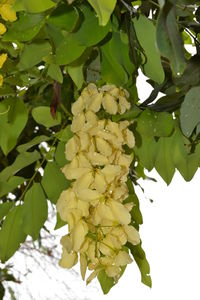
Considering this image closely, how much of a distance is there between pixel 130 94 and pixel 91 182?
4.3 inches

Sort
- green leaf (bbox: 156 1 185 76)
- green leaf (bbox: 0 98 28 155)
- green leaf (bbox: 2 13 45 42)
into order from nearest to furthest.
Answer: green leaf (bbox: 156 1 185 76) → green leaf (bbox: 2 13 45 42) → green leaf (bbox: 0 98 28 155)

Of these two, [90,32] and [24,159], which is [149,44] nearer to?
[90,32]

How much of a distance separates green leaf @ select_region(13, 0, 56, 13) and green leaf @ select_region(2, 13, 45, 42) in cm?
2

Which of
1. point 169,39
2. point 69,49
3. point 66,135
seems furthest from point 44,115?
point 169,39

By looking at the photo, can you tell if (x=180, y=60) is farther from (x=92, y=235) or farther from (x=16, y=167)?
(x=16, y=167)

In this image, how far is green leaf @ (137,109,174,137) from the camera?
0.48 m

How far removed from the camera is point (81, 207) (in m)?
0.39

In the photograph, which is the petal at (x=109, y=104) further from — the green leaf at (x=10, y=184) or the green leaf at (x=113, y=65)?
the green leaf at (x=10, y=184)

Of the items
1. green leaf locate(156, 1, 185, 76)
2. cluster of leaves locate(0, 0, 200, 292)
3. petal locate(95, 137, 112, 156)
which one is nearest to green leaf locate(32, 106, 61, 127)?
cluster of leaves locate(0, 0, 200, 292)

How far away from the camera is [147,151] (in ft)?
1.70

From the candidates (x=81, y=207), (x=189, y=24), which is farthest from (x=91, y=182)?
(x=189, y=24)

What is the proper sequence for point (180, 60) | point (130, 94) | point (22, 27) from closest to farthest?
1. point (180, 60)
2. point (22, 27)
3. point (130, 94)

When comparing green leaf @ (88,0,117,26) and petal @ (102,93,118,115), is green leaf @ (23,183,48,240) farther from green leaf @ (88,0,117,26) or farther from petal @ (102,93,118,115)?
green leaf @ (88,0,117,26)

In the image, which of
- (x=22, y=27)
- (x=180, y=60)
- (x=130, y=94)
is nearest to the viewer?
(x=180, y=60)
